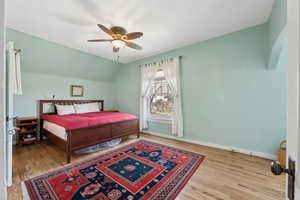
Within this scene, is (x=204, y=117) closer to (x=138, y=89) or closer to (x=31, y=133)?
(x=138, y=89)

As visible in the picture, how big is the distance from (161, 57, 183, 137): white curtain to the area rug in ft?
3.12

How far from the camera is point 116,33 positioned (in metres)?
2.22

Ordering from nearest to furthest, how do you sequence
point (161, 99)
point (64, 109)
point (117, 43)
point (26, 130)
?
point (117, 43)
point (26, 130)
point (64, 109)
point (161, 99)

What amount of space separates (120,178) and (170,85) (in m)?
2.66

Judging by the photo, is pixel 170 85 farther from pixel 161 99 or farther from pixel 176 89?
pixel 161 99

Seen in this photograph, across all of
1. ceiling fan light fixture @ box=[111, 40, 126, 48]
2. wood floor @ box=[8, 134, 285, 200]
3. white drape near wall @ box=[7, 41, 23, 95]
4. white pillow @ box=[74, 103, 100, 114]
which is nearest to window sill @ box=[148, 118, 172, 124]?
wood floor @ box=[8, 134, 285, 200]

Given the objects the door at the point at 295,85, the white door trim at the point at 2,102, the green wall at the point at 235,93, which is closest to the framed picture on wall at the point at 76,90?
the green wall at the point at 235,93

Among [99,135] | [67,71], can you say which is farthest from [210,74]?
[67,71]

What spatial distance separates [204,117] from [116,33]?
109 inches

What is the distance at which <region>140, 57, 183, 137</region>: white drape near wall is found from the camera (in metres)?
3.49

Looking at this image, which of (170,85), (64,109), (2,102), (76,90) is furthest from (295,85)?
(76,90)

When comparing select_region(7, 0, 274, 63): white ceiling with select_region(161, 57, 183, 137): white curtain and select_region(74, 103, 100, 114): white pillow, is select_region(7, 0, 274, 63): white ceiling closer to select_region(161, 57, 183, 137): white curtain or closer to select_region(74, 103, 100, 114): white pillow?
select_region(161, 57, 183, 137): white curtain

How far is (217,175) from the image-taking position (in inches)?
75.9

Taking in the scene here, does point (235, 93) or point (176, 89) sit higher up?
point (176, 89)
